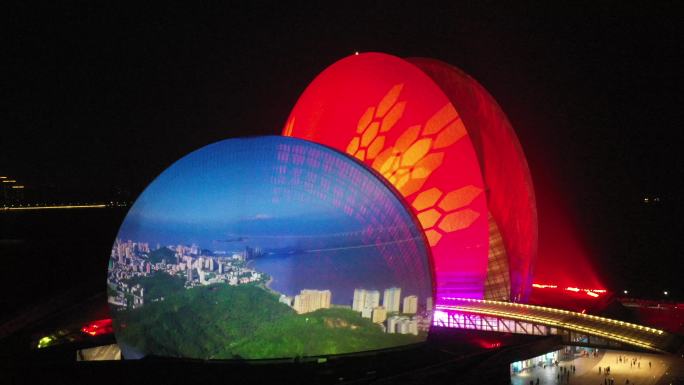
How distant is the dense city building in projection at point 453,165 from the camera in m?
19.9

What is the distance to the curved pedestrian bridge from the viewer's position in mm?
16906

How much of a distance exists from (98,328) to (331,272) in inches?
439

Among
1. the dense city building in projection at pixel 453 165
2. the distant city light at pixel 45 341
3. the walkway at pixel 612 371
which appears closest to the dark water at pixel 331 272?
the dense city building in projection at pixel 453 165

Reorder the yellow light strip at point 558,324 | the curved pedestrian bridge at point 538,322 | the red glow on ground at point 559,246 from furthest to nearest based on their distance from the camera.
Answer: the red glow on ground at point 559,246, the curved pedestrian bridge at point 538,322, the yellow light strip at point 558,324

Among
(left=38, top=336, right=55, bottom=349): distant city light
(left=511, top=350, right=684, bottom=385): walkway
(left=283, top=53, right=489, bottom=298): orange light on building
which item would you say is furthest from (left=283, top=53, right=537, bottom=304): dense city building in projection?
(left=38, top=336, right=55, bottom=349): distant city light

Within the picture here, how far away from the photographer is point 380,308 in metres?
12.1

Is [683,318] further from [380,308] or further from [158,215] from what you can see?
[158,215]

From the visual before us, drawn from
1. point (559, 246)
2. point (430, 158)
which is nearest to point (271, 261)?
point (430, 158)

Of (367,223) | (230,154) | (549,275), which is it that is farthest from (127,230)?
(549,275)

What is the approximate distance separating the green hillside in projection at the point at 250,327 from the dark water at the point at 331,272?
33 centimetres

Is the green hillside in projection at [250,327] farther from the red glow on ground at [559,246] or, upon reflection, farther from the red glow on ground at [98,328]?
the red glow on ground at [559,246]

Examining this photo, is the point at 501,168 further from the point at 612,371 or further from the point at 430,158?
the point at 612,371

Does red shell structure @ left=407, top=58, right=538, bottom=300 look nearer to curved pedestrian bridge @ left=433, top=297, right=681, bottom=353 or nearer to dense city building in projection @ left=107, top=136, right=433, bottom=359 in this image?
curved pedestrian bridge @ left=433, top=297, right=681, bottom=353

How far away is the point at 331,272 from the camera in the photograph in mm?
11727
